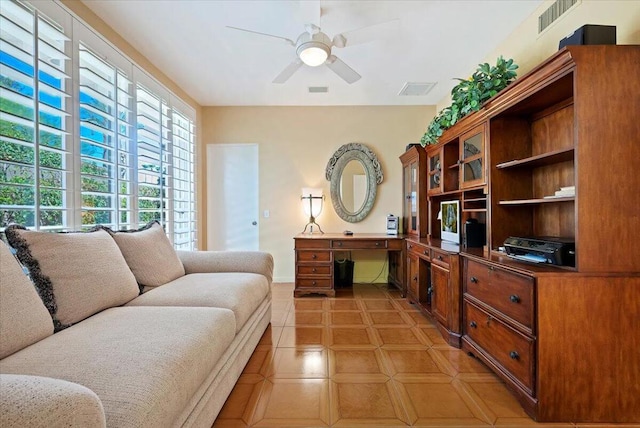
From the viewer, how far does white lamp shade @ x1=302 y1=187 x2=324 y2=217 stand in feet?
13.4

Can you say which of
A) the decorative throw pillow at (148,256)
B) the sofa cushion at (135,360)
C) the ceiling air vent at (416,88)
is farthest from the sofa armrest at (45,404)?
the ceiling air vent at (416,88)

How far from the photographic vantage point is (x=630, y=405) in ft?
4.74

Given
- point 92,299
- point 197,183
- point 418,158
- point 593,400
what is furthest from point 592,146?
point 197,183

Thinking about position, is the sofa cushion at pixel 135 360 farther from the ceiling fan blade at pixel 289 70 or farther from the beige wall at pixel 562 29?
the beige wall at pixel 562 29

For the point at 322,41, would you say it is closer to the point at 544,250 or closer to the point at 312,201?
the point at 544,250

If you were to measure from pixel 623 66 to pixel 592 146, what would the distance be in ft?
1.39

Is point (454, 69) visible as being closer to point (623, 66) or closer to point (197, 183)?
point (623, 66)

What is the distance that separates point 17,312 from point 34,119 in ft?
4.11

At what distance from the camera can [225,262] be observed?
8.44 feet

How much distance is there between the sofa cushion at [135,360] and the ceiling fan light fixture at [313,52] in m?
2.01

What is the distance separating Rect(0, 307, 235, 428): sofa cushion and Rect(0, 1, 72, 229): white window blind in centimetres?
93

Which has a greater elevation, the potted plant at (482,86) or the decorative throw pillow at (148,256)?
the potted plant at (482,86)

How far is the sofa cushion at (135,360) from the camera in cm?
88

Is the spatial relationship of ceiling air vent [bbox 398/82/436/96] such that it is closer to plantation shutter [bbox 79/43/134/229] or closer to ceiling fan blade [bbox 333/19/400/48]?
ceiling fan blade [bbox 333/19/400/48]
